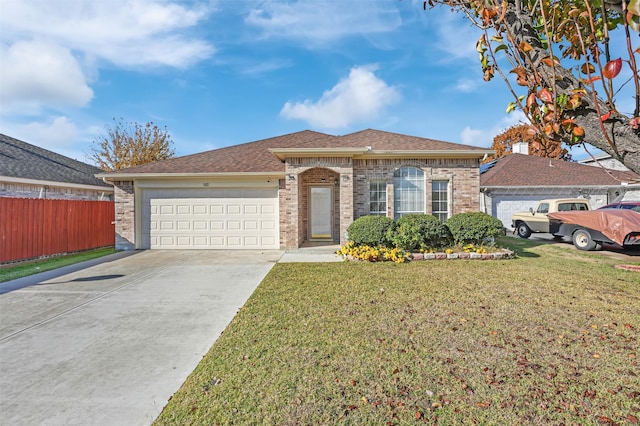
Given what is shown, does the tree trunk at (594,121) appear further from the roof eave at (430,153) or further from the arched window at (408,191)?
the arched window at (408,191)

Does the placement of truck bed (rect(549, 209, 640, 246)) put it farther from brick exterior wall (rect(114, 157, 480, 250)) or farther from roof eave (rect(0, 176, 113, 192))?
roof eave (rect(0, 176, 113, 192))

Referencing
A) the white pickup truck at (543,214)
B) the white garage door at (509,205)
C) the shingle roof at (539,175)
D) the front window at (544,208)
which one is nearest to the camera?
the white pickup truck at (543,214)

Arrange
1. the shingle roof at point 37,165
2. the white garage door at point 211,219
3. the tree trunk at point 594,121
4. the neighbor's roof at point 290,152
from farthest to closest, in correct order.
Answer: the shingle roof at point 37,165 < the white garage door at point 211,219 < the neighbor's roof at point 290,152 < the tree trunk at point 594,121

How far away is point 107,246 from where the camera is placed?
43.1ft

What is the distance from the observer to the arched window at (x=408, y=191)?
37.8ft

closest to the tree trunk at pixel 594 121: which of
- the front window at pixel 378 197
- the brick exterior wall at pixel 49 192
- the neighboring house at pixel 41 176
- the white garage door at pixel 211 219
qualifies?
the front window at pixel 378 197

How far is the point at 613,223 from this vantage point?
378 inches

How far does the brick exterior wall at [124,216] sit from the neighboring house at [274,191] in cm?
3

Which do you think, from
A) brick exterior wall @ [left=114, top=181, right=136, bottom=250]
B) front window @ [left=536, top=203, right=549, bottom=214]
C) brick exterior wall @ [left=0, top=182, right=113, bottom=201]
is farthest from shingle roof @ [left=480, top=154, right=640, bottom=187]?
brick exterior wall @ [left=0, top=182, right=113, bottom=201]

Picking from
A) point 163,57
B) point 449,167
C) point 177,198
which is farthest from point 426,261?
point 163,57

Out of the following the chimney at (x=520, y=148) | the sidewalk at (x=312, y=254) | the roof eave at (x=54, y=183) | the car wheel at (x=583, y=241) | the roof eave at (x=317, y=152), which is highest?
the chimney at (x=520, y=148)

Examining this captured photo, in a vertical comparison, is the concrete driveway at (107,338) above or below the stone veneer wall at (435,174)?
below

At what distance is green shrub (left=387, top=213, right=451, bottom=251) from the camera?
29.8 feet

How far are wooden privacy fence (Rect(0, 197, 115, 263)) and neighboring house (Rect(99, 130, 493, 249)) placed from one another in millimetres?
1374
